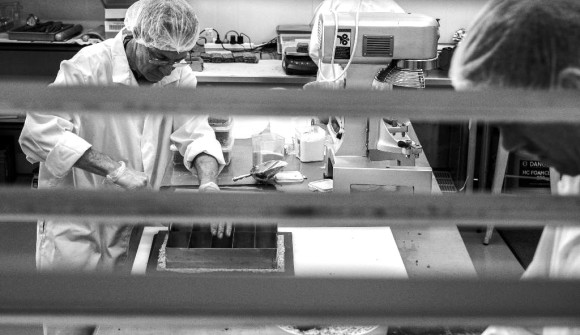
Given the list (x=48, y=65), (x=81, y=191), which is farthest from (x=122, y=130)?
(x=48, y=65)

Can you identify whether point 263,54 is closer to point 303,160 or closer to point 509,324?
point 303,160

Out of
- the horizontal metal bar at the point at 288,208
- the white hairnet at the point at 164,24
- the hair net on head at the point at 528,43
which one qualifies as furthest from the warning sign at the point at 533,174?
the horizontal metal bar at the point at 288,208

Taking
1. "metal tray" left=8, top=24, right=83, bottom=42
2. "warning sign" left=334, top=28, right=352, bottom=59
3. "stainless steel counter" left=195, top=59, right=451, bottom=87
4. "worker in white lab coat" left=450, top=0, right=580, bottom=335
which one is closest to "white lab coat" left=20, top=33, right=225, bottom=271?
"warning sign" left=334, top=28, right=352, bottom=59

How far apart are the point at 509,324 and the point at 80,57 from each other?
236 centimetres

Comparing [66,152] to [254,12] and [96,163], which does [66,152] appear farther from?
[254,12]

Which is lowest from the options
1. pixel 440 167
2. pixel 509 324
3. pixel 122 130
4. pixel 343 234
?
pixel 440 167

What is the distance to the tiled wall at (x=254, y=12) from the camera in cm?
563

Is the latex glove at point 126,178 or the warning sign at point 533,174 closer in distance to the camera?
the latex glove at point 126,178

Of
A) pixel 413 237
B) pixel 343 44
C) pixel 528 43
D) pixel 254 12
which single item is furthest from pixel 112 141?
pixel 254 12

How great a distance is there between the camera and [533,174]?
5125 mm

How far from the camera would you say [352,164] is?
2.72m

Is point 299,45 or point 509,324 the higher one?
point 509,324

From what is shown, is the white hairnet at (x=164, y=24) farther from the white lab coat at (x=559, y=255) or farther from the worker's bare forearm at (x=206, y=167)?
the white lab coat at (x=559, y=255)

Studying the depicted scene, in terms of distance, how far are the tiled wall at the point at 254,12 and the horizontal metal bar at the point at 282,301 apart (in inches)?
208
